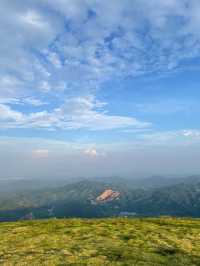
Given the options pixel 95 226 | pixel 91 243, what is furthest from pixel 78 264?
pixel 95 226

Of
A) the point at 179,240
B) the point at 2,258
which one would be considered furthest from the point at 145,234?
the point at 2,258

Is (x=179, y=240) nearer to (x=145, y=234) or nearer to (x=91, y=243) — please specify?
(x=145, y=234)

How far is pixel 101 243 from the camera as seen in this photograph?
23531mm

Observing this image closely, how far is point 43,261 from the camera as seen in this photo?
18.9 m

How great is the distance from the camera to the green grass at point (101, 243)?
19.2m

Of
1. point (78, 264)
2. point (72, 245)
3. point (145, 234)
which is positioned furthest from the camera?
point (145, 234)

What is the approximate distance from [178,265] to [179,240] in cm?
711

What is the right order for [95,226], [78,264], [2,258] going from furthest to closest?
[95,226], [2,258], [78,264]

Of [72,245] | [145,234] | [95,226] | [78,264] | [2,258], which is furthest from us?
[95,226]

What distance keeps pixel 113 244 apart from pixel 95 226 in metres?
8.08

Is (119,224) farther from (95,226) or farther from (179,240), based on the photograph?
(179,240)

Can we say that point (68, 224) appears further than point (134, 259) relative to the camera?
Yes

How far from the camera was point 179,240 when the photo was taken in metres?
25.1

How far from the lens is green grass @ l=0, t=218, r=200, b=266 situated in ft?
63.1
